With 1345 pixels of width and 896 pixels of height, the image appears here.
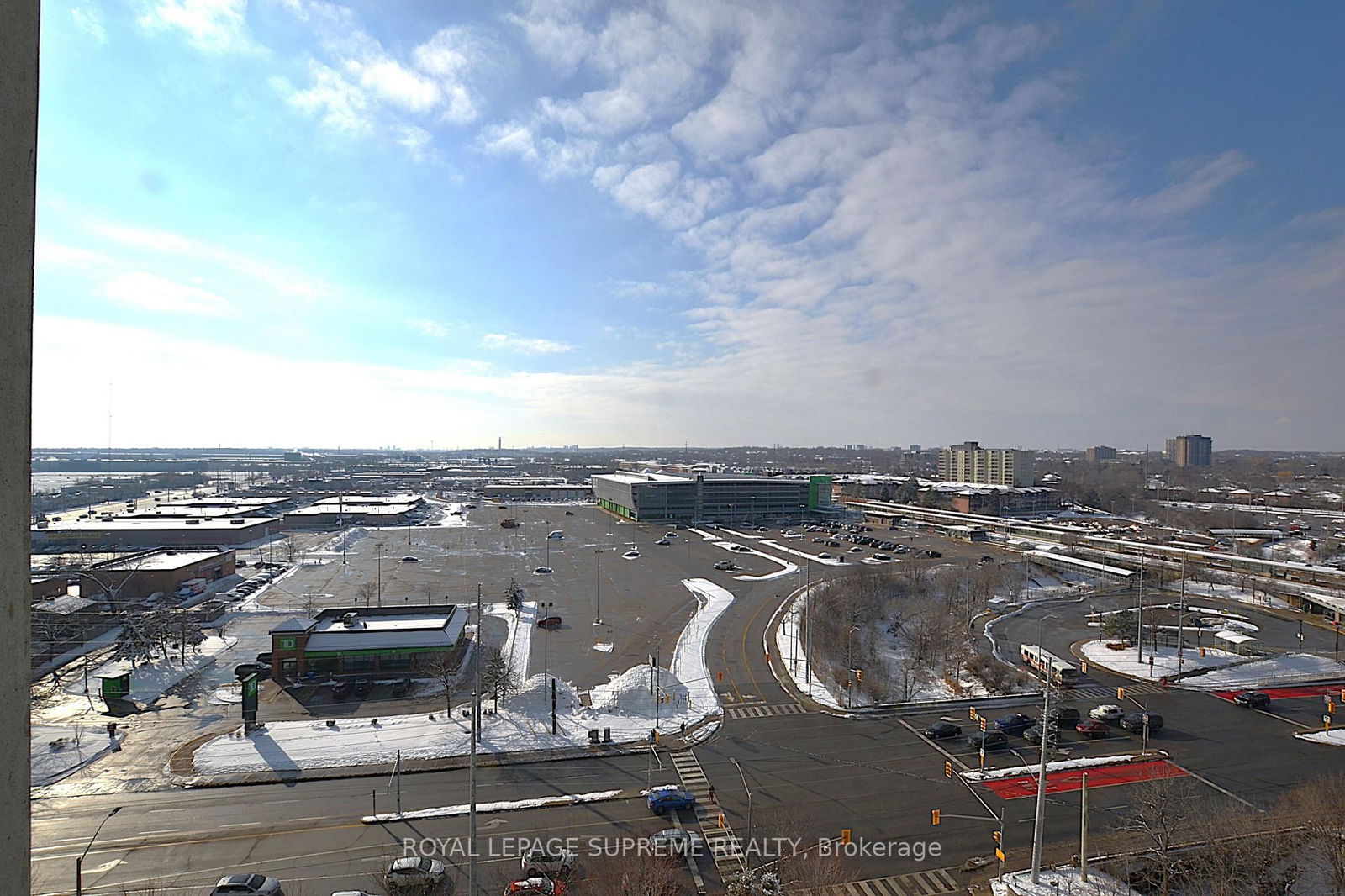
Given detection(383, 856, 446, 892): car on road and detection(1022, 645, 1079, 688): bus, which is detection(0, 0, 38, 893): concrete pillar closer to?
detection(383, 856, 446, 892): car on road

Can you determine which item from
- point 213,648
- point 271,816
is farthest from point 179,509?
point 271,816

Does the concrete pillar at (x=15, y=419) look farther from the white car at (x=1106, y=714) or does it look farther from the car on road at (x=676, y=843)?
the white car at (x=1106, y=714)

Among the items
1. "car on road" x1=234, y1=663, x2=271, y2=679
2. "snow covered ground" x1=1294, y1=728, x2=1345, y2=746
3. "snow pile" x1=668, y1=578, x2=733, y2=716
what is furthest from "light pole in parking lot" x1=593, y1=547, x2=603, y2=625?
"snow covered ground" x1=1294, y1=728, x2=1345, y2=746

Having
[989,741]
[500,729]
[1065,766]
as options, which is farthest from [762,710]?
[1065,766]

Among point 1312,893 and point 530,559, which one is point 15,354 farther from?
point 530,559

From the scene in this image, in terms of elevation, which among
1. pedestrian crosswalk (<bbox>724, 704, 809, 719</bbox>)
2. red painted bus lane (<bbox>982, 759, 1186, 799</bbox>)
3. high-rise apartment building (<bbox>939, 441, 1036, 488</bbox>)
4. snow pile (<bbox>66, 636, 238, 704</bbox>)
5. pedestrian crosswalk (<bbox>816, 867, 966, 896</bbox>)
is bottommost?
→ snow pile (<bbox>66, 636, 238, 704</bbox>)

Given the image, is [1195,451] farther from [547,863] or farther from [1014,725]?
[547,863]

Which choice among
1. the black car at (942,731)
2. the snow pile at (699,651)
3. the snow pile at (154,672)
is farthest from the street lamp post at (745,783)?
the snow pile at (154,672)
